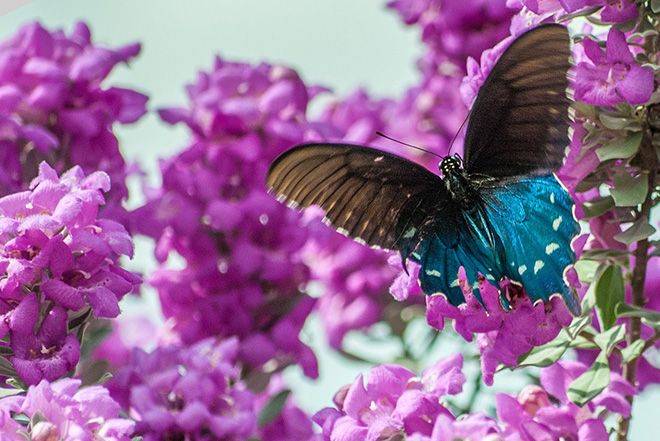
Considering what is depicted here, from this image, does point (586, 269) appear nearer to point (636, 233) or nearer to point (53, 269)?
point (636, 233)

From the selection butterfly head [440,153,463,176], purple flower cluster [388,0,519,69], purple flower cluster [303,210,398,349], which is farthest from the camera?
purple flower cluster [303,210,398,349]

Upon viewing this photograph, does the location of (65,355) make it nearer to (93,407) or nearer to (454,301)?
(93,407)

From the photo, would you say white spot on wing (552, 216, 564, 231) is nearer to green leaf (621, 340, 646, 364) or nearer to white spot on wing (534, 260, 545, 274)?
white spot on wing (534, 260, 545, 274)

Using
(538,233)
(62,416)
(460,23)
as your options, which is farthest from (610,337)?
(460,23)

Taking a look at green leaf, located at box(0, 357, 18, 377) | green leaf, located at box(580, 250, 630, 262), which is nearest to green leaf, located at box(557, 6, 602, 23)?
green leaf, located at box(580, 250, 630, 262)

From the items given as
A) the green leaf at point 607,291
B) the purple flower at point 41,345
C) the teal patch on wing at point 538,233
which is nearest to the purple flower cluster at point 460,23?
the green leaf at point 607,291

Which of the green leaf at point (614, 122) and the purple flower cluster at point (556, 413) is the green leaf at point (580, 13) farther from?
the purple flower cluster at point (556, 413)
